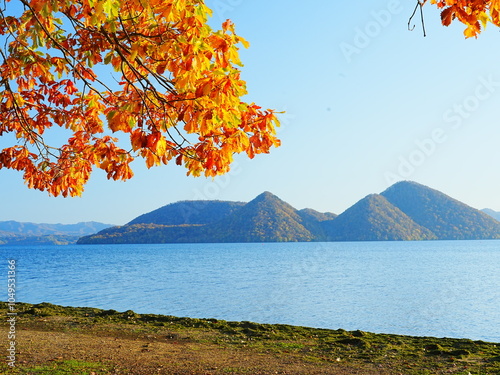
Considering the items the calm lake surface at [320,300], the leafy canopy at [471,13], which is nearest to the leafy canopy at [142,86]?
the leafy canopy at [471,13]

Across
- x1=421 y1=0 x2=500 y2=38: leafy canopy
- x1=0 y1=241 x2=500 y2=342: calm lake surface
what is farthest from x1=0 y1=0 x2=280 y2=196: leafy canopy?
x1=0 y1=241 x2=500 y2=342: calm lake surface

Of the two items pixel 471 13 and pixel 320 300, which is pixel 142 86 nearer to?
pixel 471 13

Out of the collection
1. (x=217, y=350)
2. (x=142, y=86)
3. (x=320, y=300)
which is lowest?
(x=320, y=300)

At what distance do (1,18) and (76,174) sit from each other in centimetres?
238

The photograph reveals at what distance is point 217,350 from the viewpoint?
1066cm

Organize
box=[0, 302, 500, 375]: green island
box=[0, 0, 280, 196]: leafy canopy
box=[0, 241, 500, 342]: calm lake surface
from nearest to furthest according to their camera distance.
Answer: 1. box=[0, 0, 280, 196]: leafy canopy
2. box=[0, 302, 500, 375]: green island
3. box=[0, 241, 500, 342]: calm lake surface

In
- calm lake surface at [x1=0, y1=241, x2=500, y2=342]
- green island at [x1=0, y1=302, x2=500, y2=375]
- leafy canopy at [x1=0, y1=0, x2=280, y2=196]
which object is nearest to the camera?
leafy canopy at [x1=0, y1=0, x2=280, y2=196]

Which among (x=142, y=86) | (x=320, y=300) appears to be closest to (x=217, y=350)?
(x=142, y=86)

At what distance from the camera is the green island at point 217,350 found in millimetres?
8797

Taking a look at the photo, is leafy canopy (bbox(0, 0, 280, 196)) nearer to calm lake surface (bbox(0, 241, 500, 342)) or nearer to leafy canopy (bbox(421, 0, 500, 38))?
leafy canopy (bbox(421, 0, 500, 38))

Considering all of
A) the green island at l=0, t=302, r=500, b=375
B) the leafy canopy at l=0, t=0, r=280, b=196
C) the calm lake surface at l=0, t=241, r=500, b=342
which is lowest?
the calm lake surface at l=0, t=241, r=500, b=342

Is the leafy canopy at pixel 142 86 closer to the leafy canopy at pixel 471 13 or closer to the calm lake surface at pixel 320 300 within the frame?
the leafy canopy at pixel 471 13

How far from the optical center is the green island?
880cm

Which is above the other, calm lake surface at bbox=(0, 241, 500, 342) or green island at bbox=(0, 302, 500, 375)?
green island at bbox=(0, 302, 500, 375)
